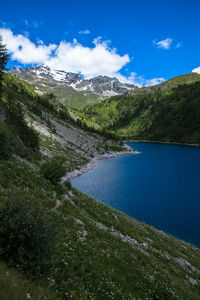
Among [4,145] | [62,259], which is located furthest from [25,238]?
[4,145]

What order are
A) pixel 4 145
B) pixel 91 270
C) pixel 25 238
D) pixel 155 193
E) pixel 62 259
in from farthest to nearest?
pixel 155 193
pixel 4 145
pixel 91 270
pixel 62 259
pixel 25 238

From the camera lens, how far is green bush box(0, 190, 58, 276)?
6379 mm

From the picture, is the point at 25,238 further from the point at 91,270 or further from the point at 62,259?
the point at 91,270

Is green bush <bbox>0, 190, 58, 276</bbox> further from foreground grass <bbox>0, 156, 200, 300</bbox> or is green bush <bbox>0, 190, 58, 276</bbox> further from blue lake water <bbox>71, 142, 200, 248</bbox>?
blue lake water <bbox>71, 142, 200, 248</bbox>

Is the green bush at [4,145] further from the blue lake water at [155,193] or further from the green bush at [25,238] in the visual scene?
the blue lake water at [155,193]

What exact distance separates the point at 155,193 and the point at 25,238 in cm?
4975

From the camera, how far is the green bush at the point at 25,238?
638cm

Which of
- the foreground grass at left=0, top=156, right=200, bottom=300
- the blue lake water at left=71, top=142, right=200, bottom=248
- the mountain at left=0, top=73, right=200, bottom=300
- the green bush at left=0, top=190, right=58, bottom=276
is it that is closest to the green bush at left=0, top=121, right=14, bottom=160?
the mountain at left=0, top=73, right=200, bottom=300

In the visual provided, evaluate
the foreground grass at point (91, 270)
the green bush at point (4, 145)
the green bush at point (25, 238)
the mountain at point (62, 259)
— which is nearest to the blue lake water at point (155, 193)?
the foreground grass at point (91, 270)

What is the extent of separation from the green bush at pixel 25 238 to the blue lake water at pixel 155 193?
31.6 metres

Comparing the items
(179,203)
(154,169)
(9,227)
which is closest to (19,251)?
(9,227)

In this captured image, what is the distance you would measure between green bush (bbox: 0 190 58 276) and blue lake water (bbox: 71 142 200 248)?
31.6m

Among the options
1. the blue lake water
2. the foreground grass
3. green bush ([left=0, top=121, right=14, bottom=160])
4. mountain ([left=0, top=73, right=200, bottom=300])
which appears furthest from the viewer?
the blue lake water

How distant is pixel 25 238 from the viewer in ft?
22.1
